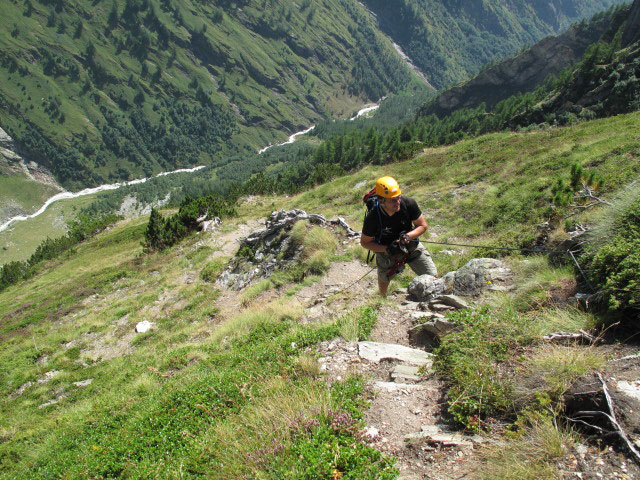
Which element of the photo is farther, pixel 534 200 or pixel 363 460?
pixel 534 200

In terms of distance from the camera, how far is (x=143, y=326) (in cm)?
1494

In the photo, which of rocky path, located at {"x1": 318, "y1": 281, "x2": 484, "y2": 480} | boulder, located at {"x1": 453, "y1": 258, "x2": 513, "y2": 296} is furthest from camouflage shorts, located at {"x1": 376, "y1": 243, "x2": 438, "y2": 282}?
rocky path, located at {"x1": 318, "y1": 281, "x2": 484, "y2": 480}

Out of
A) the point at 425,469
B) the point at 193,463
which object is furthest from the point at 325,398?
the point at 193,463

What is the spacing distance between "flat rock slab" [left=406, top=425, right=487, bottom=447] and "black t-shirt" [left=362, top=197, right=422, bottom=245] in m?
3.95

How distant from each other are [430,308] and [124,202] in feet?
751

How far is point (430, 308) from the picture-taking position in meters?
7.14

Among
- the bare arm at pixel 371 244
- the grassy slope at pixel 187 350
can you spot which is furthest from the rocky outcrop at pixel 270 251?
the bare arm at pixel 371 244

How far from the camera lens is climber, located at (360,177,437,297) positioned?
638cm

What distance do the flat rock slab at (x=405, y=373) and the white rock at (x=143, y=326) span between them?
43.6ft

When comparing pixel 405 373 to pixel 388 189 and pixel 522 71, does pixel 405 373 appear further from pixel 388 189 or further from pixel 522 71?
pixel 522 71

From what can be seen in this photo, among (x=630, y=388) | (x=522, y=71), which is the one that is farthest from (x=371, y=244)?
(x=522, y=71)

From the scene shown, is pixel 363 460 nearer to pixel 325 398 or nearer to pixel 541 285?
pixel 325 398

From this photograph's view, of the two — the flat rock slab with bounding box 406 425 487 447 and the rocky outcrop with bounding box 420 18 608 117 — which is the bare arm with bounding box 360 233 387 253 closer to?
the flat rock slab with bounding box 406 425 487 447

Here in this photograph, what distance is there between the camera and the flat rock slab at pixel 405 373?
16.0 ft
